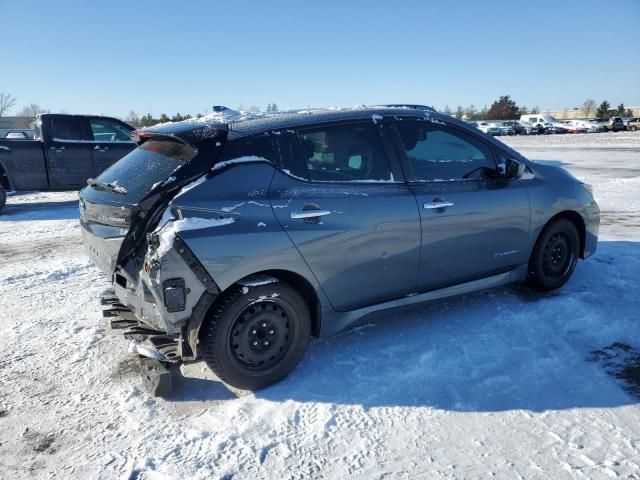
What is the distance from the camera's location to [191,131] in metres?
3.28

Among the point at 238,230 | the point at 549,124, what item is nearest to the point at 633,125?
the point at 549,124

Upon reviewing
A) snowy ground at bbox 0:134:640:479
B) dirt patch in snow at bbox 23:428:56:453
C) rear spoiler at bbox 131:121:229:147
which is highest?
rear spoiler at bbox 131:121:229:147

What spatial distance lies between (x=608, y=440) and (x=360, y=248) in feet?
5.94

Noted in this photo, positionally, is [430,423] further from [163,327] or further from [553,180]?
[553,180]

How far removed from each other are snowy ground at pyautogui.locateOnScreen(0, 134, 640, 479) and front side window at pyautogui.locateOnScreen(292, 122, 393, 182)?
4.24ft

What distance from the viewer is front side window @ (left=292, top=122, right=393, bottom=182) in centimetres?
345

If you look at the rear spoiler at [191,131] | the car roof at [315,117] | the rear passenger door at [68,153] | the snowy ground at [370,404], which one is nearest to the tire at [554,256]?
A: the snowy ground at [370,404]

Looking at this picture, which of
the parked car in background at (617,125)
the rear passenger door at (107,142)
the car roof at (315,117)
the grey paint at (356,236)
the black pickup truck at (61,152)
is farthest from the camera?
the parked car in background at (617,125)

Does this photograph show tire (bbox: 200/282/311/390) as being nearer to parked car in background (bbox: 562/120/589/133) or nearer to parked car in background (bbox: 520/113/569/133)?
parked car in background (bbox: 520/113/569/133)

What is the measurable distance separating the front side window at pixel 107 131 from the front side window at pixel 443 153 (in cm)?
876

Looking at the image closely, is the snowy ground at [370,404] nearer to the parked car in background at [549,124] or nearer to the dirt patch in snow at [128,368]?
the dirt patch in snow at [128,368]

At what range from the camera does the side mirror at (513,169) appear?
13.9ft

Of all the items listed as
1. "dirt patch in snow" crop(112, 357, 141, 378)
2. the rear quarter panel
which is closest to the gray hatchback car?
the rear quarter panel

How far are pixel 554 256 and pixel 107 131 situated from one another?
969 centimetres
